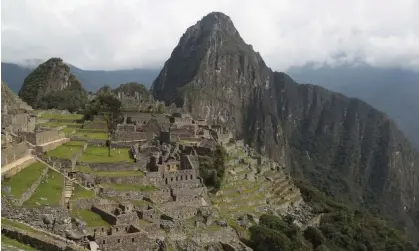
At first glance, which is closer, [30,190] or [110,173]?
[30,190]

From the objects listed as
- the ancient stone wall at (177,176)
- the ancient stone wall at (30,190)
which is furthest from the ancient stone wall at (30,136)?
the ancient stone wall at (177,176)

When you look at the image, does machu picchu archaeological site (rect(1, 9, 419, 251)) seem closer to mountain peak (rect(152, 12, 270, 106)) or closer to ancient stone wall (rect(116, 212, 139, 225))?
ancient stone wall (rect(116, 212, 139, 225))

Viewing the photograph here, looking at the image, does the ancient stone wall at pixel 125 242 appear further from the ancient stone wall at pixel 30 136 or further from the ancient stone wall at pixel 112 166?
the ancient stone wall at pixel 30 136

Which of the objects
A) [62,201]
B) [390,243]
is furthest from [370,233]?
[62,201]

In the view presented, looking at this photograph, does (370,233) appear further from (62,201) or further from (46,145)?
(62,201)

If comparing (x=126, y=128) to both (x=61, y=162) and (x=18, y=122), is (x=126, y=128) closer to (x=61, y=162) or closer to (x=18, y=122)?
(x=18, y=122)

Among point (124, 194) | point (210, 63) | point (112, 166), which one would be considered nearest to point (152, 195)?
point (124, 194)
